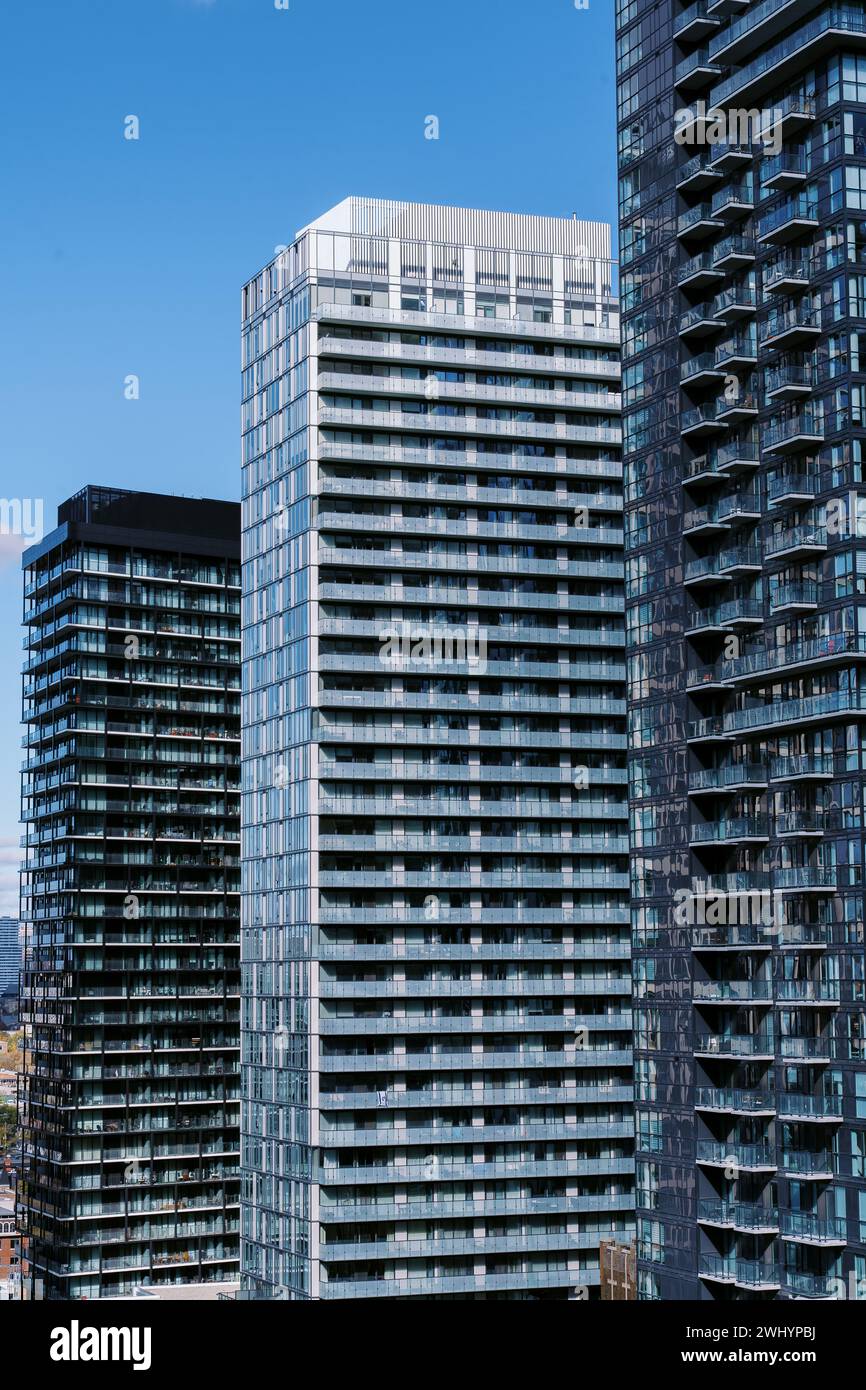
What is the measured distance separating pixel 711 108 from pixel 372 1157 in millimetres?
73049

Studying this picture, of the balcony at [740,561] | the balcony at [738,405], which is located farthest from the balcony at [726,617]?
the balcony at [738,405]

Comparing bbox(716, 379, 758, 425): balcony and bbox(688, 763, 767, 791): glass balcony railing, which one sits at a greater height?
bbox(716, 379, 758, 425): balcony

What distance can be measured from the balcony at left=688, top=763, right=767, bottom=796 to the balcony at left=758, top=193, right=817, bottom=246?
26.6 meters

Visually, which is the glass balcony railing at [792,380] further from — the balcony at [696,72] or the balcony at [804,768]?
the balcony at [696,72]

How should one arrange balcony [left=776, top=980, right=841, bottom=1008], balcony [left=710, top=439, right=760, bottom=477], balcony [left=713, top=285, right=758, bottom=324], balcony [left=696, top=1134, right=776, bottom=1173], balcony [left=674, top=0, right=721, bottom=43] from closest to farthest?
balcony [left=776, top=980, right=841, bottom=1008]
balcony [left=696, top=1134, right=776, bottom=1173]
balcony [left=710, top=439, right=760, bottom=477]
balcony [left=713, top=285, right=758, bottom=324]
balcony [left=674, top=0, right=721, bottom=43]

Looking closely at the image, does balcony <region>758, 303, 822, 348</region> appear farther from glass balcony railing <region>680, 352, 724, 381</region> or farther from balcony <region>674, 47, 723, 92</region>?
balcony <region>674, 47, 723, 92</region>

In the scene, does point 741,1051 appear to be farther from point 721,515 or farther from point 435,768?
point 435,768

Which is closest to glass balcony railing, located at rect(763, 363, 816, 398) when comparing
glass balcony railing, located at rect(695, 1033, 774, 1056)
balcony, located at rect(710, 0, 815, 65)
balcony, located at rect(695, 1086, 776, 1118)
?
balcony, located at rect(710, 0, 815, 65)

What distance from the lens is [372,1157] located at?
12619 centimetres

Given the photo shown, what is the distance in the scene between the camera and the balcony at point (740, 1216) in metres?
86.1

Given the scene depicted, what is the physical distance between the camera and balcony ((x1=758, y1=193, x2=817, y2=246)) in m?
88.2

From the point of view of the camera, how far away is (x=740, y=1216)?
8819cm

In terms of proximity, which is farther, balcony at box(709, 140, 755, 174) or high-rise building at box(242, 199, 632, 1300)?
high-rise building at box(242, 199, 632, 1300)
